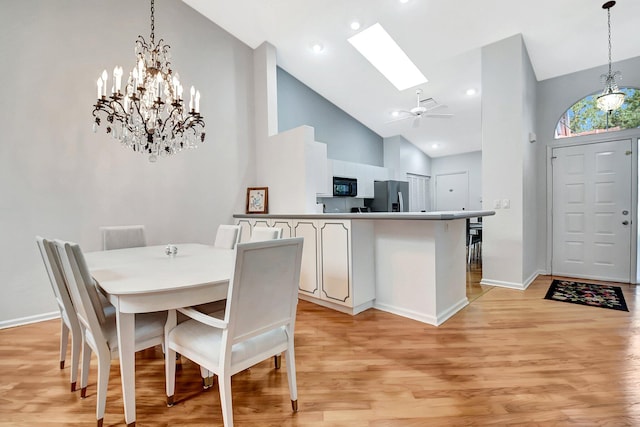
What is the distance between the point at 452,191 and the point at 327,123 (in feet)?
14.2

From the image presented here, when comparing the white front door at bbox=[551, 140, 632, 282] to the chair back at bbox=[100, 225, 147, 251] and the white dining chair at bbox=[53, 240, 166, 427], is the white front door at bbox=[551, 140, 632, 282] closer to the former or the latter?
the white dining chair at bbox=[53, 240, 166, 427]

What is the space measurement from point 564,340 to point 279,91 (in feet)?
15.6

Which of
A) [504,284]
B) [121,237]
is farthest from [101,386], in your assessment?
[504,284]

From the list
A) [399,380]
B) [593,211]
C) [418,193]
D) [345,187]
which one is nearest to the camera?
[399,380]

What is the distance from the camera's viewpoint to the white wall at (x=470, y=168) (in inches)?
298

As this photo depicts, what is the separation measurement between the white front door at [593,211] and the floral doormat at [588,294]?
44 centimetres

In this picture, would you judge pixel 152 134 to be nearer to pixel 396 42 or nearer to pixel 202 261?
pixel 202 261

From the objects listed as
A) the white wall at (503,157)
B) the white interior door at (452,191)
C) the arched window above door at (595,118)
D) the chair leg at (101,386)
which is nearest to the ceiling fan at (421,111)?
the white wall at (503,157)

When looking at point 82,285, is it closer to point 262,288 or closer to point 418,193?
point 262,288

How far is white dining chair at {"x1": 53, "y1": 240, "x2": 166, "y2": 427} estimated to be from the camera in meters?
1.42

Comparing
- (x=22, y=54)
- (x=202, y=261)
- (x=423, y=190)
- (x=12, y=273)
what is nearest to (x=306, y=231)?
(x=202, y=261)

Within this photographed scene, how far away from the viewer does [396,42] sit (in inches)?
155

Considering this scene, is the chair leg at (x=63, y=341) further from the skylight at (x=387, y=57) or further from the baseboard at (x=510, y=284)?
the skylight at (x=387, y=57)

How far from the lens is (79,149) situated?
308cm
